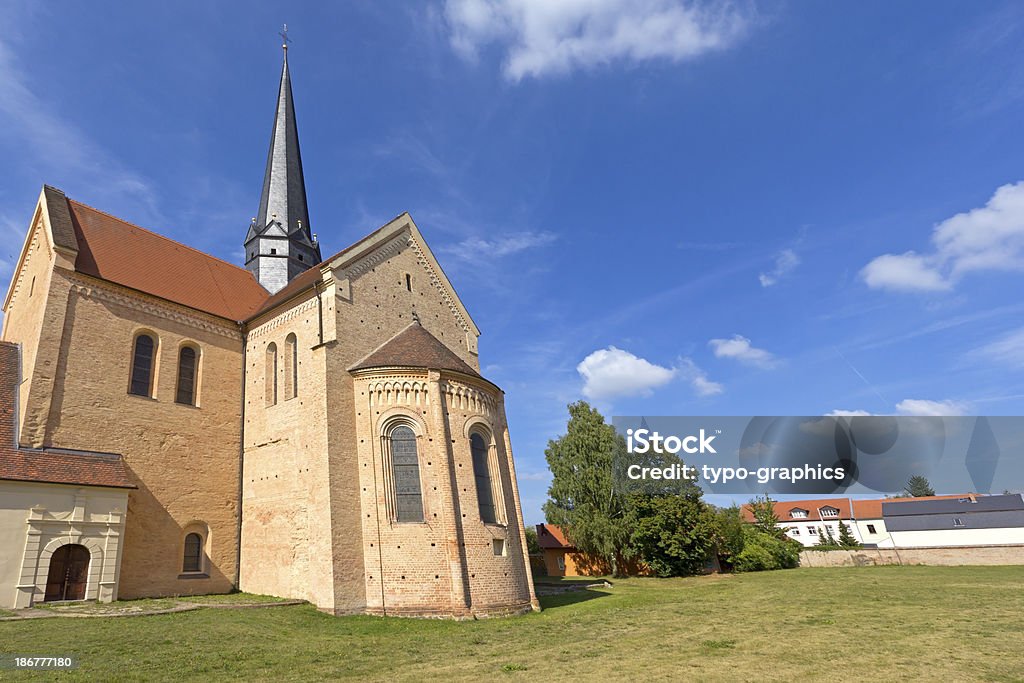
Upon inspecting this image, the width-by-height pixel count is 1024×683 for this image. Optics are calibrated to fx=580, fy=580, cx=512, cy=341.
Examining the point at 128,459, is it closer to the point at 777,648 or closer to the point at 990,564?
the point at 777,648

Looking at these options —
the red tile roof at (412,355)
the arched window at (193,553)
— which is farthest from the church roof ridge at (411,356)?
the arched window at (193,553)

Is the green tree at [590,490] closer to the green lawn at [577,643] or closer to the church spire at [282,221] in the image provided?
the green lawn at [577,643]

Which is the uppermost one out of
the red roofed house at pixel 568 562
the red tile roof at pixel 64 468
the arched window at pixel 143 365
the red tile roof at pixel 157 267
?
the red tile roof at pixel 157 267

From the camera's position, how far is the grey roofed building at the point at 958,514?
52031mm

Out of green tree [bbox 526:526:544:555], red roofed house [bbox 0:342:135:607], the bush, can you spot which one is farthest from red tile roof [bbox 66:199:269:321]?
the bush

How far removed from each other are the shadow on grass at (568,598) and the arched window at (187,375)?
15.2 metres

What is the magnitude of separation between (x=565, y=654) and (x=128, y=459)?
16.1m

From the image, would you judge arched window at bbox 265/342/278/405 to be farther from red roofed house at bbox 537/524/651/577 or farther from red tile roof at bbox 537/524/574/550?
red tile roof at bbox 537/524/574/550

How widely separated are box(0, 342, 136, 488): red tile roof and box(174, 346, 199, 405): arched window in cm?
333

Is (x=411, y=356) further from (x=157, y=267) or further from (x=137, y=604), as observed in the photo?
(x=157, y=267)

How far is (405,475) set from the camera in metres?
18.4

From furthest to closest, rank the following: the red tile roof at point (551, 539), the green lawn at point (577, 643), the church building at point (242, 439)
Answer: the red tile roof at point (551, 539) < the church building at point (242, 439) < the green lawn at point (577, 643)

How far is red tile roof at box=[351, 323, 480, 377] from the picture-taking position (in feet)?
63.8

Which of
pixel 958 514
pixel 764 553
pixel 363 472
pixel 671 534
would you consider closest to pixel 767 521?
pixel 764 553
